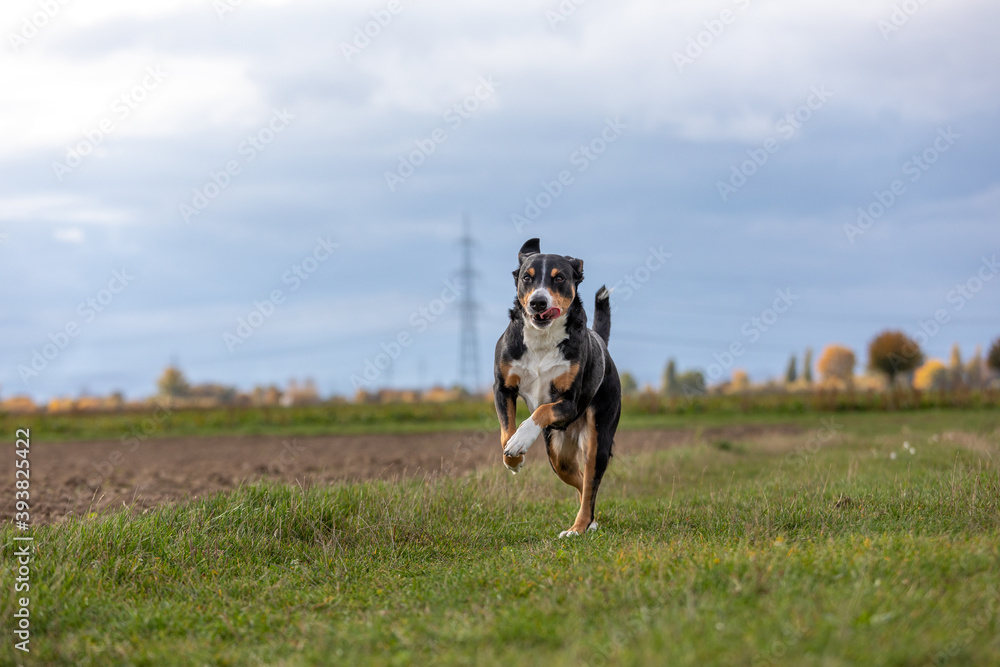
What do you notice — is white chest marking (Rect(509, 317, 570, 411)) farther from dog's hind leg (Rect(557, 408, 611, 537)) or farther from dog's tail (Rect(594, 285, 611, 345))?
dog's tail (Rect(594, 285, 611, 345))

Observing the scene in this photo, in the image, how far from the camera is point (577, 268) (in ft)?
27.1

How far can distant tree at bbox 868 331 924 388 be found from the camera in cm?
4769

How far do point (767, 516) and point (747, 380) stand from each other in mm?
43279

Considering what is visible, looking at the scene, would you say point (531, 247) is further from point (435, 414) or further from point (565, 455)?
point (435, 414)

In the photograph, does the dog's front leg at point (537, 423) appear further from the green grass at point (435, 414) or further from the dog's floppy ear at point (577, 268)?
the green grass at point (435, 414)

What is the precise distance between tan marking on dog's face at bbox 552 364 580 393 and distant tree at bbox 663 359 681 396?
3666cm

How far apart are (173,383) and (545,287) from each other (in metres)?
55.2

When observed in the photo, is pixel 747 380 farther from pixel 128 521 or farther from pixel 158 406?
pixel 128 521

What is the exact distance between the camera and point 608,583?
6332 mm

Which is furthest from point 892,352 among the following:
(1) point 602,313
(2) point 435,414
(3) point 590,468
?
(3) point 590,468

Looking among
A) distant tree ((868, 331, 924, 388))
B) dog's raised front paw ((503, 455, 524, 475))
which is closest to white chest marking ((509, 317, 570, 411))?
dog's raised front paw ((503, 455, 524, 475))

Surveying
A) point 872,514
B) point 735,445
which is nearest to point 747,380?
point 735,445

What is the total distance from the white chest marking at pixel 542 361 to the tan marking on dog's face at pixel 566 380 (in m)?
0.03

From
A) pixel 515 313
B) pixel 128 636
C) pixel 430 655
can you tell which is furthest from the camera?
pixel 515 313
